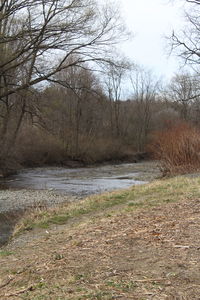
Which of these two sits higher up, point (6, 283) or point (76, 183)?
point (6, 283)

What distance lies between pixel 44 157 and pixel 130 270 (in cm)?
3236

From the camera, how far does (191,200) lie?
304 inches

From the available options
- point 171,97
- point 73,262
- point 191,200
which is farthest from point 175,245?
point 171,97

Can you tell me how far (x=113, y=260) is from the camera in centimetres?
434

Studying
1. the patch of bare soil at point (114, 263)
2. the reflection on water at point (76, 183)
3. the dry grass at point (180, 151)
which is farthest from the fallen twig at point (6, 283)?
the dry grass at point (180, 151)

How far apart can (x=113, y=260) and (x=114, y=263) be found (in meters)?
0.12

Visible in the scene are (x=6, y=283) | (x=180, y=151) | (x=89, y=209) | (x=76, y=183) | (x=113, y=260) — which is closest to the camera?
(x=6, y=283)

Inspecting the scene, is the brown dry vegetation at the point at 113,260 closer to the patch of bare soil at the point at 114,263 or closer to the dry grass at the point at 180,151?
the patch of bare soil at the point at 114,263

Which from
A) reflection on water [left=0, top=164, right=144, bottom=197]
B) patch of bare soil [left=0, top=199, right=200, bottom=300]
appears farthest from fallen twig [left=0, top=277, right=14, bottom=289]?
reflection on water [left=0, top=164, right=144, bottom=197]

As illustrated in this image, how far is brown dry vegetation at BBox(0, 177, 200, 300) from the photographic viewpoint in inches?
136

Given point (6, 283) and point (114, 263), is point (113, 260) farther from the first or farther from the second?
point (6, 283)

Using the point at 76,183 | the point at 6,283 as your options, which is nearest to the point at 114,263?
the point at 6,283

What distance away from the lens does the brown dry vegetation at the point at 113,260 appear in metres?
3.45

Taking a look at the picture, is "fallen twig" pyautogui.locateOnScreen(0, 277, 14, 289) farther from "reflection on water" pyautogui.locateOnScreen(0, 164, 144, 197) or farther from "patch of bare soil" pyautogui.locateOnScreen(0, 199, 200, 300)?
"reflection on water" pyautogui.locateOnScreen(0, 164, 144, 197)
